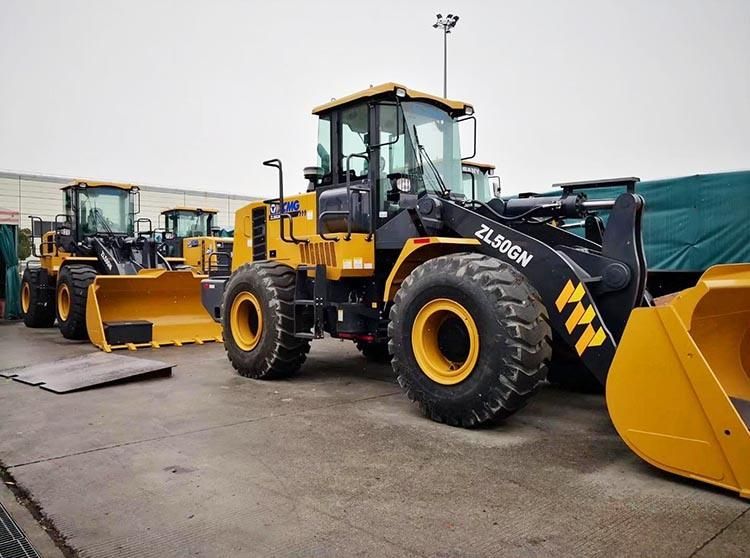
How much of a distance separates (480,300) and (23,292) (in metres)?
12.1

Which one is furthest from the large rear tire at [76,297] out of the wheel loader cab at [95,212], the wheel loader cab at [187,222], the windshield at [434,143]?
the wheel loader cab at [187,222]

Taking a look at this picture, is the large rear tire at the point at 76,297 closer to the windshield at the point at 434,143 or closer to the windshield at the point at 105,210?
the windshield at the point at 105,210

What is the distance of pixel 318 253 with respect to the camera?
21.2 feet

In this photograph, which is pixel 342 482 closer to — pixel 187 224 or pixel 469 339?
pixel 469 339

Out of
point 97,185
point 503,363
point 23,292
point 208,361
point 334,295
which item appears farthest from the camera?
point 23,292

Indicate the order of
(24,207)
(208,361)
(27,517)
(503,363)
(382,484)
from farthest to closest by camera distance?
(24,207) < (208,361) < (503,363) < (382,484) < (27,517)

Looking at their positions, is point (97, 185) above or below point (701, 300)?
above

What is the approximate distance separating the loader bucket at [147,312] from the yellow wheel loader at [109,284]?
0.01 m

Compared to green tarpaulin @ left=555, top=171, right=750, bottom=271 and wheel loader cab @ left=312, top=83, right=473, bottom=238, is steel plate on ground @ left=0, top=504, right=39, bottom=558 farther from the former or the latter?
green tarpaulin @ left=555, top=171, right=750, bottom=271

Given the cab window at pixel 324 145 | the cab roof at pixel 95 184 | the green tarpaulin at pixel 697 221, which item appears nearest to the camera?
the cab window at pixel 324 145

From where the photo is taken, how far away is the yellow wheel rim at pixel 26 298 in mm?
12445

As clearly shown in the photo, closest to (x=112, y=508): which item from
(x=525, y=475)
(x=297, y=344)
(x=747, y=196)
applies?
(x=525, y=475)

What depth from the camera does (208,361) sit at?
7.95 m

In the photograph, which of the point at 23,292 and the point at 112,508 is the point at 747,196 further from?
the point at 23,292
